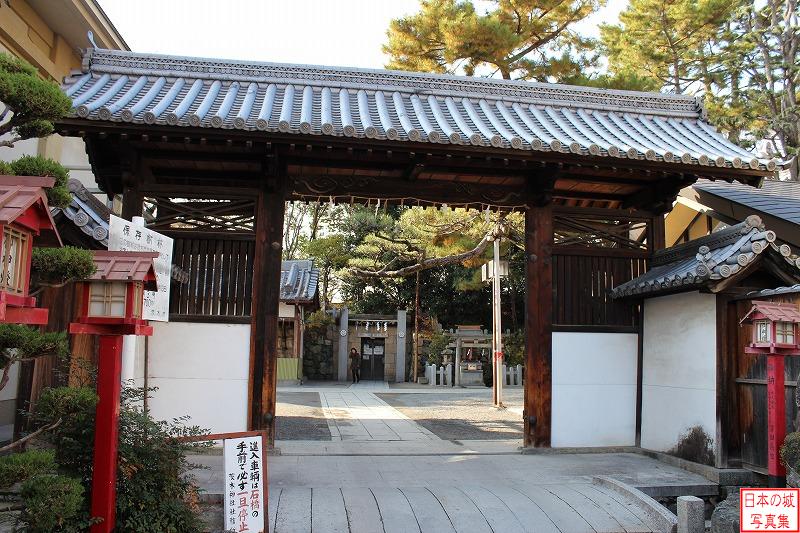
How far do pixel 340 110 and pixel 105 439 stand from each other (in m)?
5.61

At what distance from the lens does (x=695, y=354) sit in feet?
25.9

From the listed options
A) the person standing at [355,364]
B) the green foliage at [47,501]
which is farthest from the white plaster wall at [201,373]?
the person standing at [355,364]

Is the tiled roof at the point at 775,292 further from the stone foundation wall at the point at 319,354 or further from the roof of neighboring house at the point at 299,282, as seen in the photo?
the stone foundation wall at the point at 319,354

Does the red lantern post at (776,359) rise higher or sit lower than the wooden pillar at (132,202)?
lower

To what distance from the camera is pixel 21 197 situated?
338 cm

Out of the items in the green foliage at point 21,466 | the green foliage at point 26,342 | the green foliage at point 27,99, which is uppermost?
the green foliage at point 27,99

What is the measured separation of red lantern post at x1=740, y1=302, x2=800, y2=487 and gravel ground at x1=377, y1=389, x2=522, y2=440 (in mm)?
5440

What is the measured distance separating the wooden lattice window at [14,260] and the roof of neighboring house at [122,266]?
33.7 inches

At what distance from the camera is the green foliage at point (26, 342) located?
3.81m

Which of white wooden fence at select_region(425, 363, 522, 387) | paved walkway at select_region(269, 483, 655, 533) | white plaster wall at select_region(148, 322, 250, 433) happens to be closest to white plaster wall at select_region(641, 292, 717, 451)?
paved walkway at select_region(269, 483, 655, 533)

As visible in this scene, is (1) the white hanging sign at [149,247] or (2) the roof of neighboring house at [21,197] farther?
(1) the white hanging sign at [149,247]

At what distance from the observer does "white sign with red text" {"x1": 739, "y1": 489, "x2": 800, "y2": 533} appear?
4.85m

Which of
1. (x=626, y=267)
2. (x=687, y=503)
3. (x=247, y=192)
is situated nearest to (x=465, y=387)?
(x=626, y=267)

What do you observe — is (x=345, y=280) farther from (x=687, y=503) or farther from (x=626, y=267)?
(x=687, y=503)
